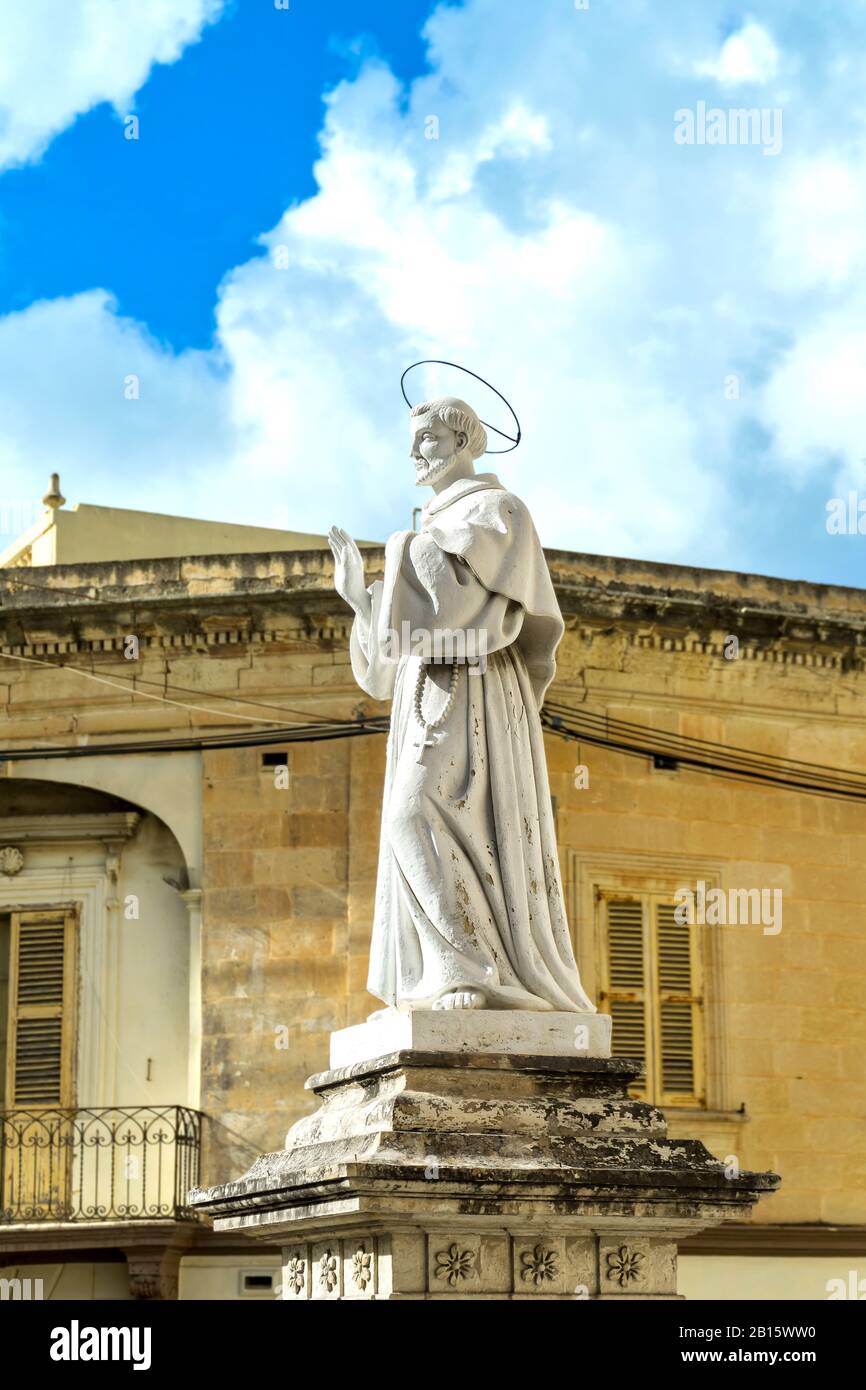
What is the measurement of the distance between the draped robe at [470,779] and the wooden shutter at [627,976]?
444 inches

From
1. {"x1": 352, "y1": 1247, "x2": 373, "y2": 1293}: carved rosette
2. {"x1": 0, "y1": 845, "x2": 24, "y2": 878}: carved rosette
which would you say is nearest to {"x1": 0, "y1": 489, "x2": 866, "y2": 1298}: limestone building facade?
{"x1": 0, "y1": 845, "x2": 24, "y2": 878}: carved rosette

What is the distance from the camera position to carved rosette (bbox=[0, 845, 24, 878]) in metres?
19.5

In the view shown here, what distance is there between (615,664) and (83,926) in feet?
15.7

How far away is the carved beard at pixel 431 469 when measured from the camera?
A: 799 centimetres

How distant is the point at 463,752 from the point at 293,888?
11.0 meters

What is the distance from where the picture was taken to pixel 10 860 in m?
19.5

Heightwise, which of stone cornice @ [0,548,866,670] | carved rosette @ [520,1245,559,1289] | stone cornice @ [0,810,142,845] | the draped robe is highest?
stone cornice @ [0,548,866,670]

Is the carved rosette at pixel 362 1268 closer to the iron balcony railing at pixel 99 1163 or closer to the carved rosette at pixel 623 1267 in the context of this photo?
the carved rosette at pixel 623 1267

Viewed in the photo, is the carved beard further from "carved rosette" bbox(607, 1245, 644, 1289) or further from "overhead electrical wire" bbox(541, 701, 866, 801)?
"overhead electrical wire" bbox(541, 701, 866, 801)

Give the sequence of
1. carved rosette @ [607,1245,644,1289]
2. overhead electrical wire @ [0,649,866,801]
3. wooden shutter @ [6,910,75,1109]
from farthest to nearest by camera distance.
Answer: wooden shutter @ [6,910,75,1109]
overhead electrical wire @ [0,649,866,801]
carved rosette @ [607,1245,644,1289]

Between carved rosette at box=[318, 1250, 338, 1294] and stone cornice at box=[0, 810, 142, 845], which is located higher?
stone cornice at box=[0, 810, 142, 845]

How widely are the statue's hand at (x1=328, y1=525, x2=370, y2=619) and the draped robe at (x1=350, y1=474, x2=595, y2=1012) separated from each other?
0.20 feet
